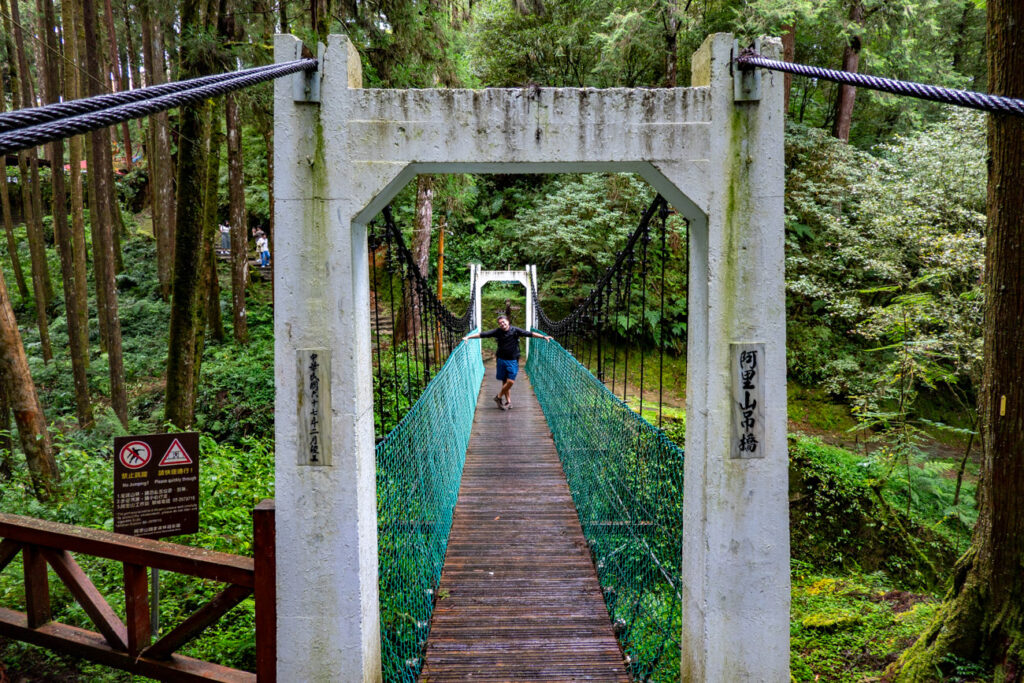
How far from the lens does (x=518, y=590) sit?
2.88 metres

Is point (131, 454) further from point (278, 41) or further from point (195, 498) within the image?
point (278, 41)

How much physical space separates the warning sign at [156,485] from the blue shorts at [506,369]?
3.91 metres

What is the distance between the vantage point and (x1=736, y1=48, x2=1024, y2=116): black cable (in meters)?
0.98

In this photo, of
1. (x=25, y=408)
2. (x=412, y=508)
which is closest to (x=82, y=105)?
(x=412, y=508)

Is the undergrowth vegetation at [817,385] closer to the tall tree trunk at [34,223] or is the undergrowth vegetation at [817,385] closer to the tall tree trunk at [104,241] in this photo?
the tall tree trunk at [104,241]

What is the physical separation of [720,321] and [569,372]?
314cm

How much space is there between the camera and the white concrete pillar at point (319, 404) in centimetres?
171

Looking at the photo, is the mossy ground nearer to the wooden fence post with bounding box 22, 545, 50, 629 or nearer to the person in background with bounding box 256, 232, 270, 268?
the wooden fence post with bounding box 22, 545, 50, 629

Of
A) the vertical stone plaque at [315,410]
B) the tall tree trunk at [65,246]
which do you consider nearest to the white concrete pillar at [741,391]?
the vertical stone plaque at [315,410]

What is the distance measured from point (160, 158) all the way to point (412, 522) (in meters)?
8.90

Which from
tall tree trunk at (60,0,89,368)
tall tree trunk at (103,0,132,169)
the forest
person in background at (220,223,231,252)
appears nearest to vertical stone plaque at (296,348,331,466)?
the forest

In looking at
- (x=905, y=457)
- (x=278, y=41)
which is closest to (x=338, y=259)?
(x=278, y=41)

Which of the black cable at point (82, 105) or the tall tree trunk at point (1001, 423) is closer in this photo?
the black cable at point (82, 105)

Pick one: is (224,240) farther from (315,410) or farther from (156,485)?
(315,410)
